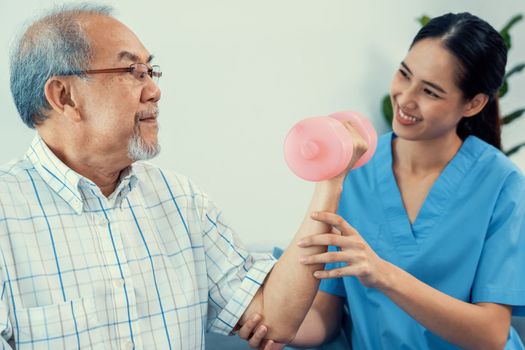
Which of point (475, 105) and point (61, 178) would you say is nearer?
point (61, 178)

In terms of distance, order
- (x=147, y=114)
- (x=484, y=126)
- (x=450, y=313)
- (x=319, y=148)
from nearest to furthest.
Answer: (x=319, y=148) < (x=147, y=114) < (x=450, y=313) < (x=484, y=126)

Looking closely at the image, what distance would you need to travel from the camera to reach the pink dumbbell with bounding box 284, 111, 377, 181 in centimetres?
110

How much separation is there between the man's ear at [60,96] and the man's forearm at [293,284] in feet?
1.56

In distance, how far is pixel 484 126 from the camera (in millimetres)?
1635

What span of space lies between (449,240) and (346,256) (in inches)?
14.6

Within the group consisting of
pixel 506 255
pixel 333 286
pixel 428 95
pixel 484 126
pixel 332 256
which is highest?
pixel 428 95

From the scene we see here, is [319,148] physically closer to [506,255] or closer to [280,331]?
[280,331]

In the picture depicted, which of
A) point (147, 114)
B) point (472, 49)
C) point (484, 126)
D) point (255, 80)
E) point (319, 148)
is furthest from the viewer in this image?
point (255, 80)

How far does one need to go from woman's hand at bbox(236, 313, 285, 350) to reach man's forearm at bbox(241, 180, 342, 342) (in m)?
0.01

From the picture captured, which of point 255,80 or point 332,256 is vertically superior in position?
point 255,80

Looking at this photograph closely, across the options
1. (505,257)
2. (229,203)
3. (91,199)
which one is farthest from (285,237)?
(91,199)

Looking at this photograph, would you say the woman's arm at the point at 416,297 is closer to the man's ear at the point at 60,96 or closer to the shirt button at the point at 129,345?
the shirt button at the point at 129,345

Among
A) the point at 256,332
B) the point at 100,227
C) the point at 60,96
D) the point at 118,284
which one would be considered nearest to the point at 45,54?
the point at 60,96

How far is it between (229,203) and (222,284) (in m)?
1.17
